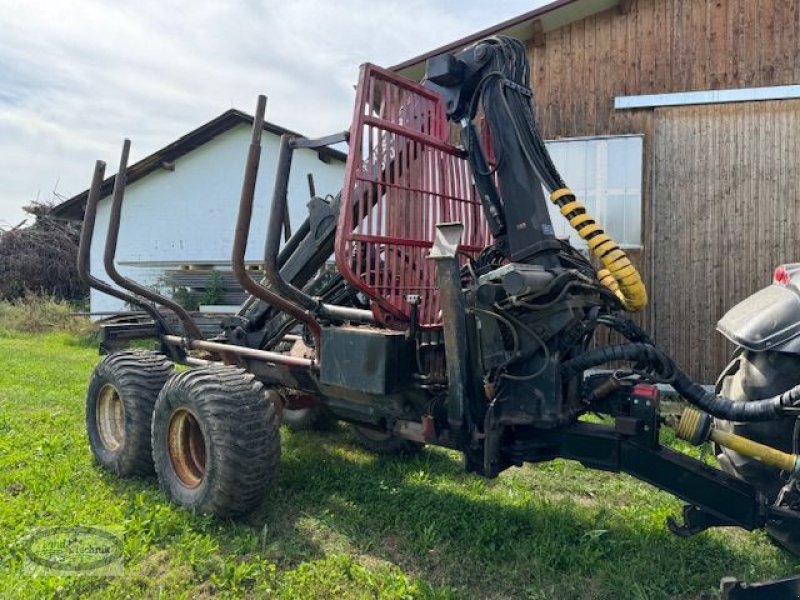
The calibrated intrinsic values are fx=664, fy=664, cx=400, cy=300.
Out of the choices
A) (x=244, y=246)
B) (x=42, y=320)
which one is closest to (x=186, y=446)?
(x=244, y=246)

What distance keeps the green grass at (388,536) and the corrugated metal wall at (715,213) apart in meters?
3.39

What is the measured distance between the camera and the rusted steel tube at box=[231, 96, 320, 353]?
374 cm

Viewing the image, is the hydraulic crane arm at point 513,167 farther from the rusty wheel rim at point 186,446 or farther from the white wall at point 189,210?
the white wall at point 189,210

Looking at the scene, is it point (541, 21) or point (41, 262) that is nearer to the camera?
point (541, 21)

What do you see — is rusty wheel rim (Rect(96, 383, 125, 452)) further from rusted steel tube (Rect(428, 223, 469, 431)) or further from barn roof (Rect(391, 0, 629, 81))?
barn roof (Rect(391, 0, 629, 81))

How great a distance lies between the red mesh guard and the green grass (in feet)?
3.94

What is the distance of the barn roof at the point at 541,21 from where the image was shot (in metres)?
7.41

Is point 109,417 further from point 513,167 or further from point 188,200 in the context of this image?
point 188,200

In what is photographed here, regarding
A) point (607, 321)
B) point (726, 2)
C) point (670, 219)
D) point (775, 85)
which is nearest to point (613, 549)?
point (607, 321)

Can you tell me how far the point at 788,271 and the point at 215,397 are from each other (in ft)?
9.70

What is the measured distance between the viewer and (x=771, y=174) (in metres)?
7.24

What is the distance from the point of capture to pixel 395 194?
12.1ft

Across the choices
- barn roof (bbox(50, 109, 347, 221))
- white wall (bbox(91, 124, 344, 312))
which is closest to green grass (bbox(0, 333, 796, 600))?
white wall (bbox(91, 124, 344, 312))

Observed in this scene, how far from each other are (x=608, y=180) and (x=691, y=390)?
5.15 m
